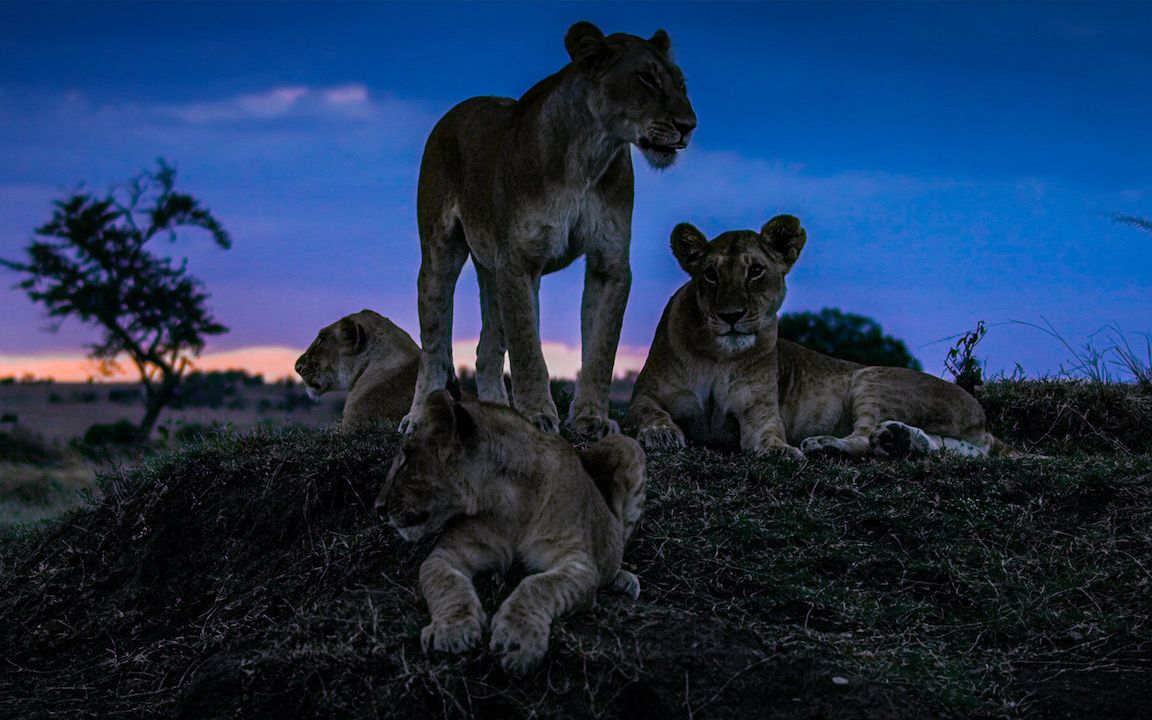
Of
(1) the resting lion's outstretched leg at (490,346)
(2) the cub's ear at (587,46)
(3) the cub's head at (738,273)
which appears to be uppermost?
(2) the cub's ear at (587,46)

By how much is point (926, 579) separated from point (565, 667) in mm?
2514

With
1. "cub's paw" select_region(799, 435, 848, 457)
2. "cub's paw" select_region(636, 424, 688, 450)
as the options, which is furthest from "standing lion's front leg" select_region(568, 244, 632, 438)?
"cub's paw" select_region(799, 435, 848, 457)

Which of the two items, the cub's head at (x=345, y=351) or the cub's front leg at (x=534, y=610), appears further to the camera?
the cub's head at (x=345, y=351)

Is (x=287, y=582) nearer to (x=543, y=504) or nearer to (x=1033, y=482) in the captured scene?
(x=543, y=504)

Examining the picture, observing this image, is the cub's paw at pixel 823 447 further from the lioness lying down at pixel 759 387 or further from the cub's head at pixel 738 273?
the cub's head at pixel 738 273

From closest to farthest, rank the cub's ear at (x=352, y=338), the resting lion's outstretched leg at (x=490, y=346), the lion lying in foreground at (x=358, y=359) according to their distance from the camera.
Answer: the resting lion's outstretched leg at (x=490, y=346), the lion lying in foreground at (x=358, y=359), the cub's ear at (x=352, y=338)

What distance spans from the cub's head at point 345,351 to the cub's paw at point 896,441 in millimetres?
3549

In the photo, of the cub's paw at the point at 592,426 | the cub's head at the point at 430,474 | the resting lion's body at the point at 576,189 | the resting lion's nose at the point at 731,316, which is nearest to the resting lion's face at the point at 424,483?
the cub's head at the point at 430,474

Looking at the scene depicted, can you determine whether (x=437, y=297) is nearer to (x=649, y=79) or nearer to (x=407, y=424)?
(x=407, y=424)

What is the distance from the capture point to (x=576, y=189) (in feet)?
24.5

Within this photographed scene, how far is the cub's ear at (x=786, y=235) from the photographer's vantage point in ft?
26.8

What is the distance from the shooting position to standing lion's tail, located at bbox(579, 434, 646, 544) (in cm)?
503

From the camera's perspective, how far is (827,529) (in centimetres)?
624

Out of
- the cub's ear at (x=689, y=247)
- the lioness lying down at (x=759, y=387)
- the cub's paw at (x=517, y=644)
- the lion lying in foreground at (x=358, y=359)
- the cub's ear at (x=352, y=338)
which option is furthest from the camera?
the cub's ear at (x=352, y=338)
